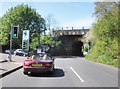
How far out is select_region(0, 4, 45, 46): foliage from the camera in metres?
71.6

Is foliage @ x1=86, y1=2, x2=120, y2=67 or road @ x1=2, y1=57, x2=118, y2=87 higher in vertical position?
foliage @ x1=86, y1=2, x2=120, y2=67

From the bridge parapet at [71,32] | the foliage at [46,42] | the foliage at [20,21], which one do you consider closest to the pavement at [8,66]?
the foliage at [20,21]

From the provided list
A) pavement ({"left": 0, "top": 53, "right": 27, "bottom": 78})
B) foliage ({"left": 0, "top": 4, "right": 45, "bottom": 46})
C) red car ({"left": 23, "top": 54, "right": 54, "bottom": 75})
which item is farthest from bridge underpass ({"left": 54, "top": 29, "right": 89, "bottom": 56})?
red car ({"left": 23, "top": 54, "right": 54, "bottom": 75})

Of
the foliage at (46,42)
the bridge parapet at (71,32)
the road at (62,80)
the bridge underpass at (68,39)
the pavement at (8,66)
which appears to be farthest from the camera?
the bridge underpass at (68,39)

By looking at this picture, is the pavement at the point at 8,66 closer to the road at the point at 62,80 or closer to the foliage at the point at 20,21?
the road at the point at 62,80

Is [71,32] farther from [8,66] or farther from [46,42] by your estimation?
[8,66]

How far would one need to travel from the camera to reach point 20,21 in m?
71.4

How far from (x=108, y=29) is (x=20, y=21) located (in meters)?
41.7

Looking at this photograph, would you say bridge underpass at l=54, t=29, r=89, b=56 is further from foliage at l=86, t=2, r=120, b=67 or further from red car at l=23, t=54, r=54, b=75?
red car at l=23, t=54, r=54, b=75

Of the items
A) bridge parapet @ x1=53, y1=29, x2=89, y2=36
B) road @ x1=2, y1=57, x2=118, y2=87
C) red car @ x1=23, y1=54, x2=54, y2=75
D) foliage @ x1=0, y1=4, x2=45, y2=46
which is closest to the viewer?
road @ x1=2, y1=57, x2=118, y2=87

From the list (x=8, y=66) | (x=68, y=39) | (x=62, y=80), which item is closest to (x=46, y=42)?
(x=68, y=39)

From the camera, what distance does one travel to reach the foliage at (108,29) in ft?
106

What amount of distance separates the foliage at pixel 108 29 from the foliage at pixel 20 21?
36.3 m

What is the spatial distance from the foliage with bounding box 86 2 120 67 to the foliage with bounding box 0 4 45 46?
36.3 meters
